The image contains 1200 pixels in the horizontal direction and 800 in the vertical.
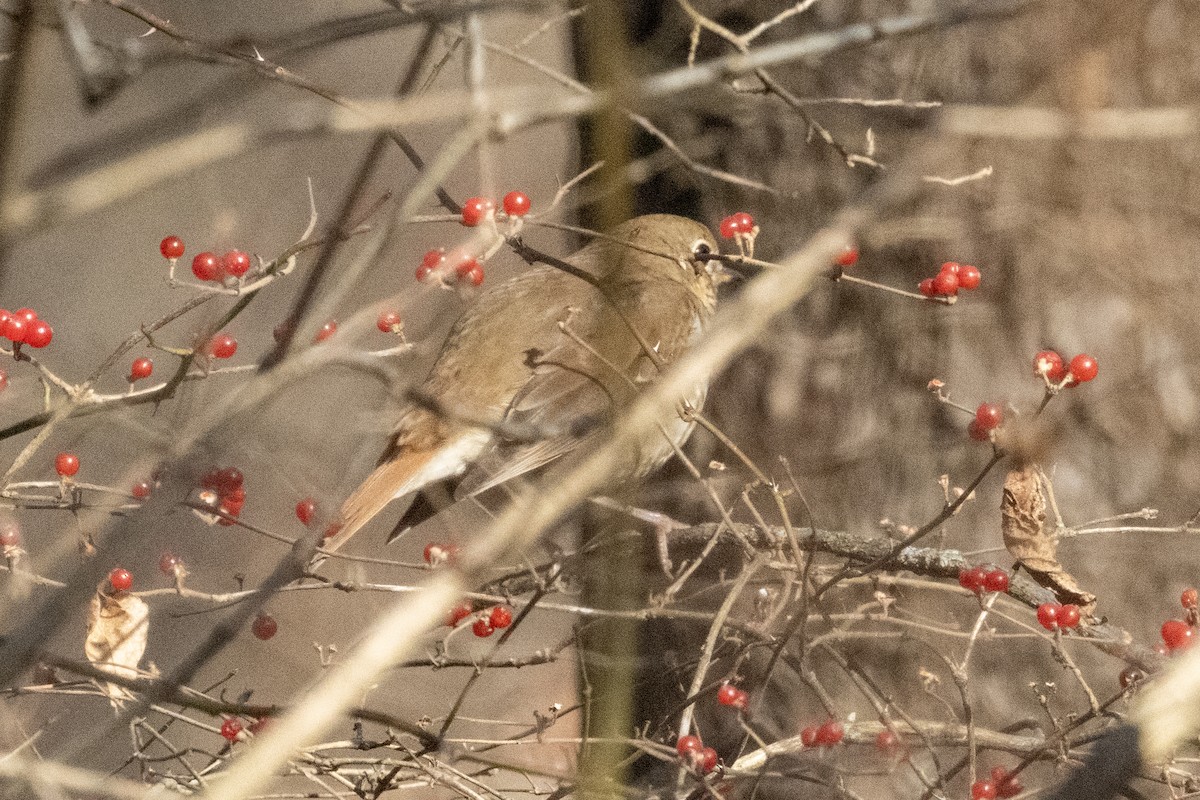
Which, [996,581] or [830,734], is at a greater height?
[996,581]

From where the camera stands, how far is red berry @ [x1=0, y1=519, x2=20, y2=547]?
2201 millimetres

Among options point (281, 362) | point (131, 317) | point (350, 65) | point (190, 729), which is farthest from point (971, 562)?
point (350, 65)

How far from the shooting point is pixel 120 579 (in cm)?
220

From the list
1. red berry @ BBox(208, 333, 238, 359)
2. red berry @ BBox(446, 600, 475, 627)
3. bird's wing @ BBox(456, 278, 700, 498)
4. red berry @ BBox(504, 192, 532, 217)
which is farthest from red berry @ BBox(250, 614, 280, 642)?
red berry @ BBox(504, 192, 532, 217)

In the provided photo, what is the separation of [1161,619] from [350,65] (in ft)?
18.7

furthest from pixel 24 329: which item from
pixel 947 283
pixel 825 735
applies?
pixel 947 283

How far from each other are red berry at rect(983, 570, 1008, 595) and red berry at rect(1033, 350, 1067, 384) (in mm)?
341

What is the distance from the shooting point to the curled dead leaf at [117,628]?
85.7 inches

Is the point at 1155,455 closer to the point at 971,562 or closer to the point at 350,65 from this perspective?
the point at 971,562

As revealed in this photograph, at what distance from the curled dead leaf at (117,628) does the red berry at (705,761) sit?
0.98m

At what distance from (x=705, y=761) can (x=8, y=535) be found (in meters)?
1.27

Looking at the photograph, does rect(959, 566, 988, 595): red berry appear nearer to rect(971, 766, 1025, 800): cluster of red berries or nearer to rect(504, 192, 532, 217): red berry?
rect(971, 766, 1025, 800): cluster of red berries

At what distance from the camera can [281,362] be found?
1.06 metres

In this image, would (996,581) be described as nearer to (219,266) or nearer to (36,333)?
(219,266)
